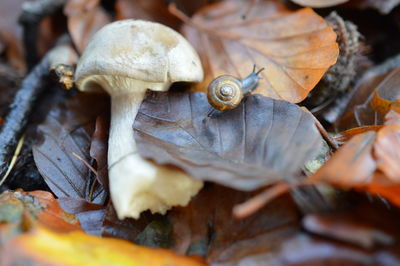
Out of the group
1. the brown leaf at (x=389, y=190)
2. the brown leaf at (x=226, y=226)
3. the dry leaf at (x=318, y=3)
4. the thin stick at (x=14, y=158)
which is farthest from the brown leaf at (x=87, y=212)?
the dry leaf at (x=318, y=3)

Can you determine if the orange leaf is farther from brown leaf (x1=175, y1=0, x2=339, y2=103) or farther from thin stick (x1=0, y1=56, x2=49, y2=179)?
brown leaf (x1=175, y1=0, x2=339, y2=103)

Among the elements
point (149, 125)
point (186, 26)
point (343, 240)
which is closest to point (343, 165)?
point (343, 240)

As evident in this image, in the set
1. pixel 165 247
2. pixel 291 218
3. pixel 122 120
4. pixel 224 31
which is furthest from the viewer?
pixel 224 31

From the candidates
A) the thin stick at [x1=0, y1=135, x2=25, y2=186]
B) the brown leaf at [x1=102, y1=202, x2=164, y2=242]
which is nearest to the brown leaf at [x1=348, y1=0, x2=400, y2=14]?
the brown leaf at [x1=102, y1=202, x2=164, y2=242]

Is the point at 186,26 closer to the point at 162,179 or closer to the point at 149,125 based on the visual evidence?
the point at 149,125

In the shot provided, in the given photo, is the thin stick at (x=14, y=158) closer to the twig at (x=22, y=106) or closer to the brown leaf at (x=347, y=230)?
the twig at (x=22, y=106)
